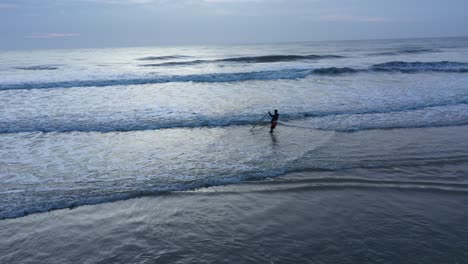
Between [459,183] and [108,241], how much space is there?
25.8 feet

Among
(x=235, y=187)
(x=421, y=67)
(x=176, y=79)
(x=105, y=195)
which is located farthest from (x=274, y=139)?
(x=421, y=67)

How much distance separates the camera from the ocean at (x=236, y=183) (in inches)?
221

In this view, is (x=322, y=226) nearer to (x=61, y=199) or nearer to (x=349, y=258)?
(x=349, y=258)

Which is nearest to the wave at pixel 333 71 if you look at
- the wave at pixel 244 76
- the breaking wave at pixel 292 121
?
the wave at pixel 244 76

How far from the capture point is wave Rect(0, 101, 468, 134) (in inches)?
539

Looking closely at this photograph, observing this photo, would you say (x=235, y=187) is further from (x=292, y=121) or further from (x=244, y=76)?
(x=244, y=76)

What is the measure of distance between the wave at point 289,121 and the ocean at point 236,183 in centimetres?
8

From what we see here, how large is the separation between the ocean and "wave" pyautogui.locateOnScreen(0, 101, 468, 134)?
0.26 feet

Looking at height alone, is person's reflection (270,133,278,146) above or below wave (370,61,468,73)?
Result: below

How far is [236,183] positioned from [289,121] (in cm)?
714

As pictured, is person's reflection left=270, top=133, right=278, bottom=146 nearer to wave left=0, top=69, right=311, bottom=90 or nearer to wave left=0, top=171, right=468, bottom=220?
wave left=0, top=171, right=468, bottom=220

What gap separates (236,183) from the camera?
325 inches

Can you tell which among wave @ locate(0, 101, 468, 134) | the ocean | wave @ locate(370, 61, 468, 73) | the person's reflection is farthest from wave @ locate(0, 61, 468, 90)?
the person's reflection

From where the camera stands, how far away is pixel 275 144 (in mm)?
11547
